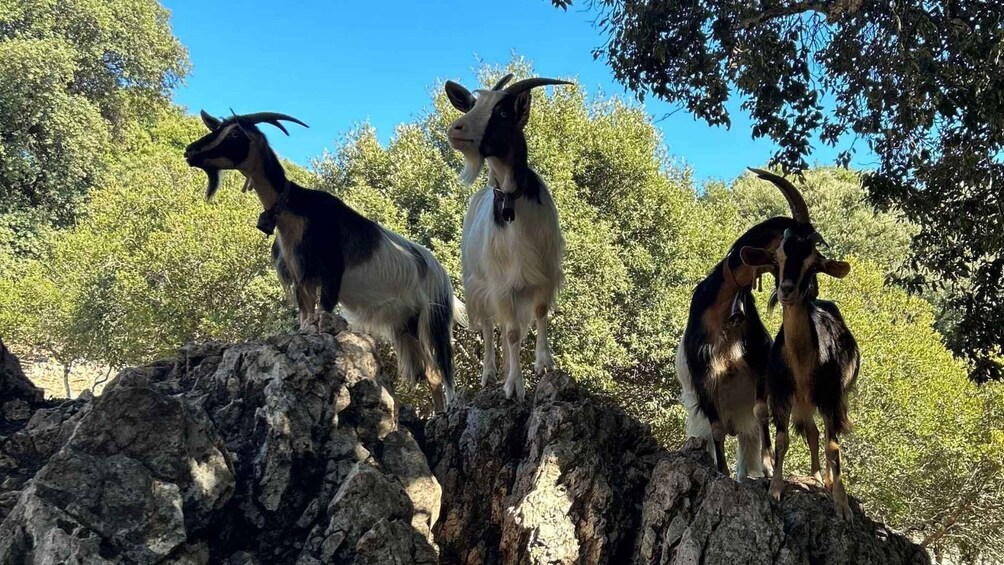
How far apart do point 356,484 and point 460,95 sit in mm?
2849

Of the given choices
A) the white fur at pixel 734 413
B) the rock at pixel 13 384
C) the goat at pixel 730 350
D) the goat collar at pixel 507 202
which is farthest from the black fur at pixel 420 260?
the rock at pixel 13 384

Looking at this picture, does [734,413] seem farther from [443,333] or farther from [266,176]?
[266,176]

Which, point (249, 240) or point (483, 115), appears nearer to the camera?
point (483, 115)

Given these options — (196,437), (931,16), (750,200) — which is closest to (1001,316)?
(931,16)

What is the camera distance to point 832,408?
13.5 feet

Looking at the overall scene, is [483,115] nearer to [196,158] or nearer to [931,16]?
[196,158]

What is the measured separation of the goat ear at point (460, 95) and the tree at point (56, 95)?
66.6 feet

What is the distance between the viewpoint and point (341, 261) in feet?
19.4

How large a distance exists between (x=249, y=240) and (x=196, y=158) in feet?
32.2

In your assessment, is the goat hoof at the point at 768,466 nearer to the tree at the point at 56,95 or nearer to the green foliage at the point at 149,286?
the green foliage at the point at 149,286

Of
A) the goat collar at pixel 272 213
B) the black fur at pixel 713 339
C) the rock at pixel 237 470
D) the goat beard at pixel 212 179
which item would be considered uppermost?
the goat beard at pixel 212 179

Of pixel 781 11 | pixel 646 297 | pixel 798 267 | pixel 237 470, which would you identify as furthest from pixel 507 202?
pixel 646 297

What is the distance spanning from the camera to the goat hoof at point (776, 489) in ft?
13.2

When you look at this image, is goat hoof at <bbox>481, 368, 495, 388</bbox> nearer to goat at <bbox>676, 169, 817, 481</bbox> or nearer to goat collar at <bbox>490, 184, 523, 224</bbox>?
goat collar at <bbox>490, 184, 523, 224</bbox>
